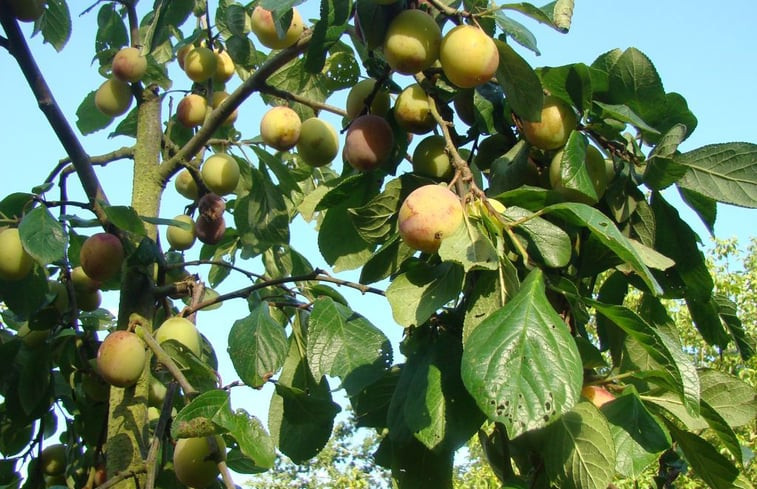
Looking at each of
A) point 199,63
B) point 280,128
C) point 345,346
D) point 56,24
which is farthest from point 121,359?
point 56,24

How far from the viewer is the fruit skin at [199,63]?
1.90 m

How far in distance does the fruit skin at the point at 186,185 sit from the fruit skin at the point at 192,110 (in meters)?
0.15

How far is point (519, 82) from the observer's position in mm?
1012

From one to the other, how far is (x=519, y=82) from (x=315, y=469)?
14.6m

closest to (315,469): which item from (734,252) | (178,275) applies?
(734,252)

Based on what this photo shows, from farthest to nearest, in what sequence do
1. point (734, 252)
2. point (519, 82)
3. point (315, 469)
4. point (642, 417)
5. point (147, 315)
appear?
point (315, 469), point (734, 252), point (147, 315), point (519, 82), point (642, 417)

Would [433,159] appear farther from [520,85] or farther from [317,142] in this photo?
[317,142]

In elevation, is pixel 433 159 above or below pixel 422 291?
above

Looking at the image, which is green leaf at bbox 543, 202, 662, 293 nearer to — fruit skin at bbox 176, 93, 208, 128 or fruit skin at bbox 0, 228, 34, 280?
fruit skin at bbox 0, 228, 34, 280

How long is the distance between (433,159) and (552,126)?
19cm

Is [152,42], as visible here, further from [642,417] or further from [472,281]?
[642,417]

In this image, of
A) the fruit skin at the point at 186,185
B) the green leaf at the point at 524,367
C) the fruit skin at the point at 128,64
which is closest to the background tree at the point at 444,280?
the green leaf at the point at 524,367

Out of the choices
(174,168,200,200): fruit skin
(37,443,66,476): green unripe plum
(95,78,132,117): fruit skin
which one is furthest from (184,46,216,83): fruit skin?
(37,443,66,476): green unripe plum

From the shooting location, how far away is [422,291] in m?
0.94
